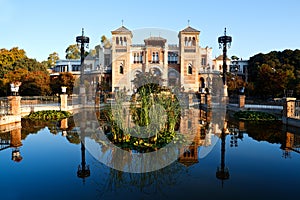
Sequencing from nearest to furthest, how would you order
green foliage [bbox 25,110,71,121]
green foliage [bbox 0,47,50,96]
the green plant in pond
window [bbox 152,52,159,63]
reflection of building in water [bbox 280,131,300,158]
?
the green plant in pond
reflection of building in water [bbox 280,131,300,158]
green foliage [bbox 25,110,71,121]
green foliage [bbox 0,47,50,96]
window [bbox 152,52,159,63]

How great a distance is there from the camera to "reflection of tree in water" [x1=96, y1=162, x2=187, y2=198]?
12.2ft

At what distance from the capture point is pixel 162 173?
14.4ft

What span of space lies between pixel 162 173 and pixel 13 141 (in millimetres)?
4848

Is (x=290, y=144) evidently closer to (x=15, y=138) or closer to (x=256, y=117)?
(x=256, y=117)

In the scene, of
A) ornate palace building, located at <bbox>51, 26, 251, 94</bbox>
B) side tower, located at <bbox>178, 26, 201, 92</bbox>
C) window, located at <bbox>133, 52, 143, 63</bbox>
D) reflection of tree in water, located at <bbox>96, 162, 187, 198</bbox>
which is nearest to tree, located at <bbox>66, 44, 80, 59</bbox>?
ornate palace building, located at <bbox>51, 26, 251, 94</bbox>

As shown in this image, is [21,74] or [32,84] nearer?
[32,84]

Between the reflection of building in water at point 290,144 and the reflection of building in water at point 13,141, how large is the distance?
6029mm

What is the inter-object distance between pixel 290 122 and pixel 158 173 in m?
7.99

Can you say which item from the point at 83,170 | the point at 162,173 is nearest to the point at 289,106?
the point at 162,173

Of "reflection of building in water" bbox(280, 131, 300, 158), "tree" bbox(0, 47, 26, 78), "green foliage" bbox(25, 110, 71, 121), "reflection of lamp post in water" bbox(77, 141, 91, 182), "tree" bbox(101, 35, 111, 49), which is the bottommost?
"reflection of lamp post in water" bbox(77, 141, 91, 182)

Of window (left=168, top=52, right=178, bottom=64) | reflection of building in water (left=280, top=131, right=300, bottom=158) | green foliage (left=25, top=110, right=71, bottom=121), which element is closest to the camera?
reflection of building in water (left=280, top=131, right=300, bottom=158)

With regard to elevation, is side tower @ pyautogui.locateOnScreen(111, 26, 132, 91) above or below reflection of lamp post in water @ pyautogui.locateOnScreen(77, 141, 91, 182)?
above

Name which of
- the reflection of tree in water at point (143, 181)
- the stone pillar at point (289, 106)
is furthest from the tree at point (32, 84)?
the reflection of tree in water at point (143, 181)

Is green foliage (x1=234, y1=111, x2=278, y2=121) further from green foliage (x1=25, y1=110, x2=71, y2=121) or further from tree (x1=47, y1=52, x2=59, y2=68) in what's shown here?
tree (x1=47, y1=52, x2=59, y2=68)
